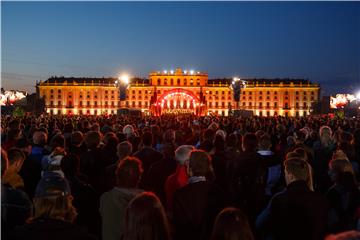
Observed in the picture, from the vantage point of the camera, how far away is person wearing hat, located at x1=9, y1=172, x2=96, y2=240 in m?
3.59

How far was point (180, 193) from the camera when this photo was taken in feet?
17.2

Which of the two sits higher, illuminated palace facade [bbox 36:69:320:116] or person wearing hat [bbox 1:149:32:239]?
illuminated palace facade [bbox 36:69:320:116]

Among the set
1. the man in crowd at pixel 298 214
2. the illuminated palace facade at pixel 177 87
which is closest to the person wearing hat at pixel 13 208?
the man in crowd at pixel 298 214

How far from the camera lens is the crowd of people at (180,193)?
3.66 meters

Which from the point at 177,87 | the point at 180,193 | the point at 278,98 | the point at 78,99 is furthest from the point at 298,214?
the point at 278,98

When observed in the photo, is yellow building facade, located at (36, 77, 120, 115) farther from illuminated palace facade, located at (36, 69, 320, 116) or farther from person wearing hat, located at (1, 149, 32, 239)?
person wearing hat, located at (1, 149, 32, 239)

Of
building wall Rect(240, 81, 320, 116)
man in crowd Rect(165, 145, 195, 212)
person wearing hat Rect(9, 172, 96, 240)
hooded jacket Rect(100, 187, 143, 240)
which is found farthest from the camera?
building wall Rect(240, 81, 320, 116)

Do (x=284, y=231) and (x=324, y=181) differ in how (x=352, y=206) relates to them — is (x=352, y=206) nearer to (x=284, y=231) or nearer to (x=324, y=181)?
(x=284, y=231)

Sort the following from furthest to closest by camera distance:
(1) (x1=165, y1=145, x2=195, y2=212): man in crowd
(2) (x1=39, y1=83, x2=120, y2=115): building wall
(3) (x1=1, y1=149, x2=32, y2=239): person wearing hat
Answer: (2) (x1=39, y1=83, x2=120, y2=115): building wall → (1) (x1=165, y1=145, x2=195, y2=212): man in crowd → (3) (x1=1, y1=149, x2=32, y2=239): person wearing hat

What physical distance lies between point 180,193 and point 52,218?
185cm

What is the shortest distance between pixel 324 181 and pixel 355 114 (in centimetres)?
4410

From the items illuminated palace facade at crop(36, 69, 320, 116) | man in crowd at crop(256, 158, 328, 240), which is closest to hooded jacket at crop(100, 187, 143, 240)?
man in crowd at crop(256, 158, 328, 240)

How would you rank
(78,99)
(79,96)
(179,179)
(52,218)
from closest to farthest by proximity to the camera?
(52,218) → (179,179) → (78,99) → (79,96)

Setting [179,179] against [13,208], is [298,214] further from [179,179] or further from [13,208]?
[13,208]
